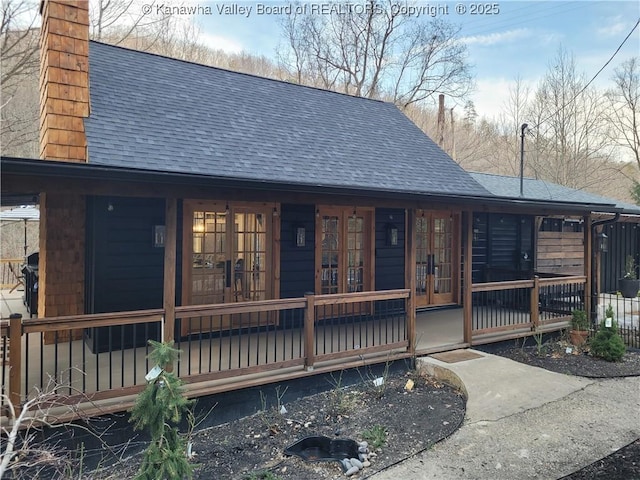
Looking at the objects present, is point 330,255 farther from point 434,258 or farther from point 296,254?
point 434,258

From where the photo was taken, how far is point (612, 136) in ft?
68.0

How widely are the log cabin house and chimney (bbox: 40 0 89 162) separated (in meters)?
0.02

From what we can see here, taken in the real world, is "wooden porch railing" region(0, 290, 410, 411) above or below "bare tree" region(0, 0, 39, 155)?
below

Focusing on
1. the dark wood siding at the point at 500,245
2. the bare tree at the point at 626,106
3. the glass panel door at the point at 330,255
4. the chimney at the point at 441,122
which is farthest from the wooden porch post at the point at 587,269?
the bare tree at the point at 626,106

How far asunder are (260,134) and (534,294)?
502 cm

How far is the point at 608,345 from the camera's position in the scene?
20.2 ft

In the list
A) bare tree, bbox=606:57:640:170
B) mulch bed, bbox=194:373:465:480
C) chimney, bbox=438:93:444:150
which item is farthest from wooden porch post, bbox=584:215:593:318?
bare tree, bbox=606:57:640:170

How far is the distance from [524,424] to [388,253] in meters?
4.28

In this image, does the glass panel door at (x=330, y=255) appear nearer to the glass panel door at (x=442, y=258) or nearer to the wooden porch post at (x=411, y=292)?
the wooden porch post at (x=411, y=292)

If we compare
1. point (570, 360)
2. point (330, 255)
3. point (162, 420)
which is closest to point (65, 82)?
point (330, 255)

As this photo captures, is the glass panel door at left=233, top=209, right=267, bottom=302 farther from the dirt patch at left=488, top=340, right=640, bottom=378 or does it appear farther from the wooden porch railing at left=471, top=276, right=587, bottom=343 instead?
the dirt patch at left=488, top=340, right=640, bottom=378

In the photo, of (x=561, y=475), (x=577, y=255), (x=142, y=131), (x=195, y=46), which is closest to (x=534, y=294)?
(x=561, y=475)

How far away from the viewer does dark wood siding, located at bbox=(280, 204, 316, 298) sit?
6996mm

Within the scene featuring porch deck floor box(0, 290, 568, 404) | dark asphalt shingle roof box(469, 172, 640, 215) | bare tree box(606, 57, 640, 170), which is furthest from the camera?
bare tree box(606, 57, 640, 170)
